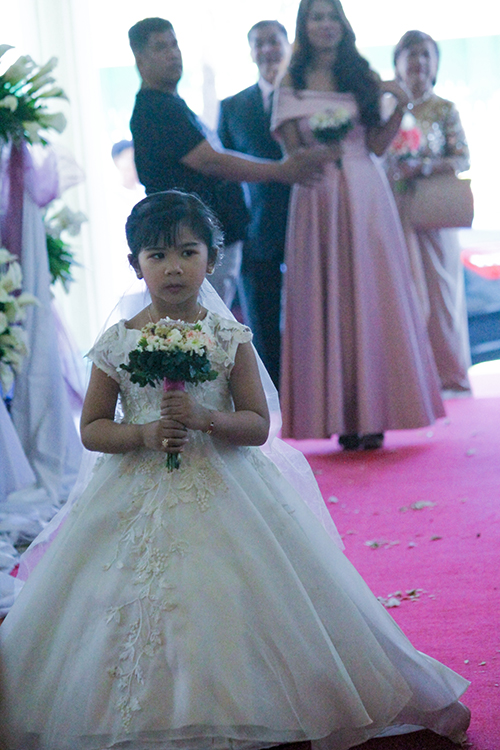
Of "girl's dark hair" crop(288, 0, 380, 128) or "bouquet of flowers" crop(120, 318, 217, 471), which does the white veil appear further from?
"girl's dark hair" crop(288, 0, 380, 128)

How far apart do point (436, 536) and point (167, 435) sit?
145cm

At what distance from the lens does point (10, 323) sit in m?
3.10

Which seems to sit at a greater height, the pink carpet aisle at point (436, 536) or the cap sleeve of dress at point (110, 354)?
the cap sleeve of dress at point (110, 354)

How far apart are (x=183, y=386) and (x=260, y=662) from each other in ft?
1.53

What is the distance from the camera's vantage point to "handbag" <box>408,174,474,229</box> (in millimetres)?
5293

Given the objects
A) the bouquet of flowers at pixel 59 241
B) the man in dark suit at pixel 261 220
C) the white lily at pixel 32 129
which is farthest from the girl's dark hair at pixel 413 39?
the white lily at pixel 32 129

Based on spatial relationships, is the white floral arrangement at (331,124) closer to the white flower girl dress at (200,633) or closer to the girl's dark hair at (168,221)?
the girl's dark hair at (168,221)

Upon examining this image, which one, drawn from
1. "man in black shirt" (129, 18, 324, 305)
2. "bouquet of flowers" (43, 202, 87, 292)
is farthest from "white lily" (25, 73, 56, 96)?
"bouquet of flowers" (43, 202, 87, 292)

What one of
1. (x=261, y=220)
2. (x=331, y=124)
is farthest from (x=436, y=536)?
(x=261, y=220)

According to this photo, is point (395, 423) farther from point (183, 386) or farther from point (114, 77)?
point (114, 77)

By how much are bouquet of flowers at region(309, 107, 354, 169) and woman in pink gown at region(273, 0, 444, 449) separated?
0.08 meters

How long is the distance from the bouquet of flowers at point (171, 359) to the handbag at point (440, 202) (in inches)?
158

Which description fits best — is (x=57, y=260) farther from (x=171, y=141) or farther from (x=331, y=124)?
(x=331, y=124)

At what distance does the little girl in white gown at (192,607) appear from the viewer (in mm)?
1407
